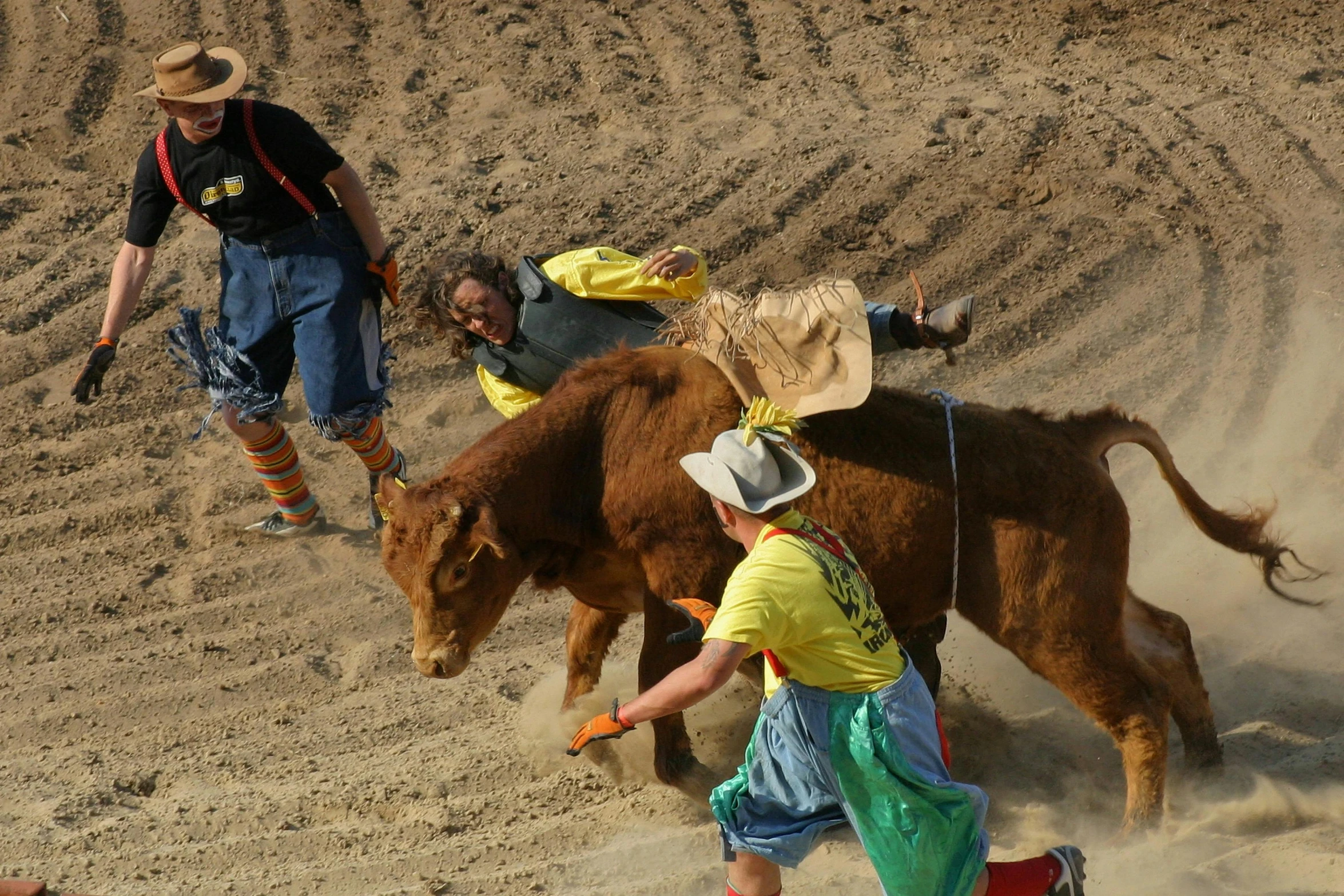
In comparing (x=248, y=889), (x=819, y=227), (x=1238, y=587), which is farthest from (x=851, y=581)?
(x=819, y=227)

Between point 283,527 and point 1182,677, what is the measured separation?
4.07m

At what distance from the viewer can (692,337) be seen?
423 cm

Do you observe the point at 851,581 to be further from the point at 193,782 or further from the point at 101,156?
the point at 101,156

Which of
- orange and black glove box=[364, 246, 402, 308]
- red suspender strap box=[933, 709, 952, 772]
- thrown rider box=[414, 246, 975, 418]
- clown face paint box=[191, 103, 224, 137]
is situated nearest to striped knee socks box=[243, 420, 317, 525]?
orange and black glove box=[364, 246, 402, 308]

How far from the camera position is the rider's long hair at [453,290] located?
185 inches

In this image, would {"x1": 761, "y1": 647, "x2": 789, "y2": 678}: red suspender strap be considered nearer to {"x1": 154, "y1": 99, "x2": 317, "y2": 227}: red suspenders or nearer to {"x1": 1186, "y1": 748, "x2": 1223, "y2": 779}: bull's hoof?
{"x1": 1186, "y1": 748, "x2": 1223, "y2": 779}: bull's hoof

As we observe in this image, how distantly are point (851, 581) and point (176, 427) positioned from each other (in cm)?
493

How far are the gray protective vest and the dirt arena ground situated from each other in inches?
49.8

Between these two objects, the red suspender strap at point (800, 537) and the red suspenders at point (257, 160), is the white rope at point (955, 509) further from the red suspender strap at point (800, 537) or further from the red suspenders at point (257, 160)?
the red suspenders at point (257, 160)

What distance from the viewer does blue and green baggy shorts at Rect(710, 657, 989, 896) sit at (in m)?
3.13

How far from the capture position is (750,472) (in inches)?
124

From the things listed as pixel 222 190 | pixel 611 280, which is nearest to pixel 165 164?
pixel 222 190

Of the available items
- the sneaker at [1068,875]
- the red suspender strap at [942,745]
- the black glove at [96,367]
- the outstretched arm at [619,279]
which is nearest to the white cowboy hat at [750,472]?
the red suspender strap at [942,745]

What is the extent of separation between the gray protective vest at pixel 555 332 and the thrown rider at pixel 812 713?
1.42m
